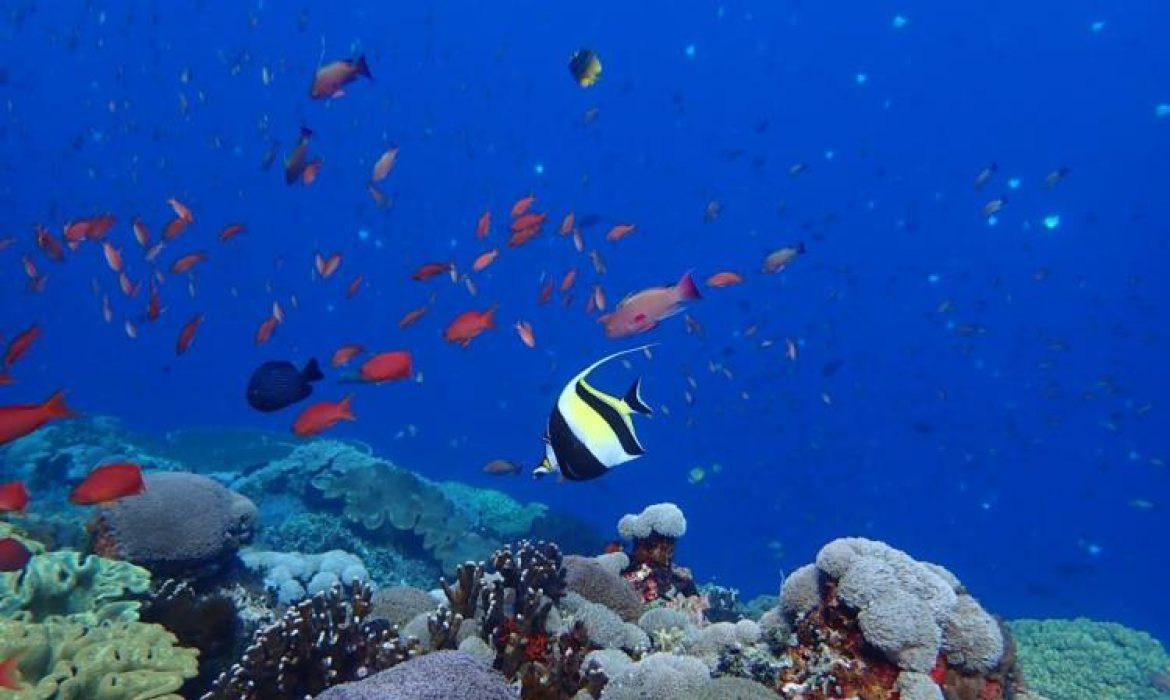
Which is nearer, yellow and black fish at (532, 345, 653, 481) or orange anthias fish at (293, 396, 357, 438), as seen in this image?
yellow and black fish at (532, 345, 653, 481)

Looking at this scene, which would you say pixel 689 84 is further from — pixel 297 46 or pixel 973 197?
pixel 297 46

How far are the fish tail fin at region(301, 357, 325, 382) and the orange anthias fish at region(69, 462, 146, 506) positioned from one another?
1446 mm

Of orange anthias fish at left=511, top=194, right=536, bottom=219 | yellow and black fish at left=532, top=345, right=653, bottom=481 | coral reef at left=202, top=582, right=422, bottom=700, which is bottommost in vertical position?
coral reef at left=202, top=582, right=422, bottom=700

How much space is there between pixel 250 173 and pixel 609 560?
120 m

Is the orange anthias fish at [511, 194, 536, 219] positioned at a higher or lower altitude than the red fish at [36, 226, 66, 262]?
higher

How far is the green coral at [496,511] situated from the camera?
17.3m

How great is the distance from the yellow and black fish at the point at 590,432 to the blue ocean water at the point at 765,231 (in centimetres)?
5112

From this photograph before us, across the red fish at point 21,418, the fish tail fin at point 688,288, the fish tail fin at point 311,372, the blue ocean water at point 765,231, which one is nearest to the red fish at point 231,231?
the fish tail fin at point 311,372

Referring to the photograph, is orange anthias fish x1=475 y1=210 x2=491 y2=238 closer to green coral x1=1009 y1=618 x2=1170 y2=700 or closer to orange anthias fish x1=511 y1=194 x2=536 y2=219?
orange anthias fish x1=511 y1=194 x2=536 y2=219

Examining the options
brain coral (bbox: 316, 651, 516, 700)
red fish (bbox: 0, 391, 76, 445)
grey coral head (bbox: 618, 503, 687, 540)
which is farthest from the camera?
grey coral head (bbox: 618, 503, 687, 540)

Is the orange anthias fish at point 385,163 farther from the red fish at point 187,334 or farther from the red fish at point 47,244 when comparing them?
the red fish at point 47,244

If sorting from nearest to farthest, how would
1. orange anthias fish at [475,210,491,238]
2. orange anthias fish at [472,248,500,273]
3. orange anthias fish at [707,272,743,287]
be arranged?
orange anthias fish at [707,272,743,287], orange anthias fish at [472,248,500,273], orange anthias fish at [475,210,491,238]

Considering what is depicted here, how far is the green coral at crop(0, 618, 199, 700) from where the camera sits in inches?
160

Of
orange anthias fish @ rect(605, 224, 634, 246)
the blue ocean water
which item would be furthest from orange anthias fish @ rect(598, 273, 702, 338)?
the blue ocean water
